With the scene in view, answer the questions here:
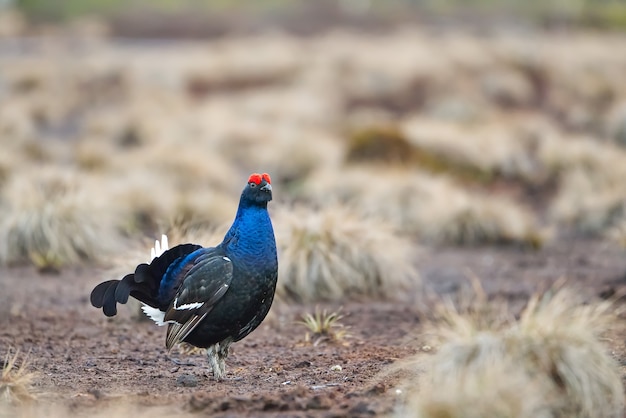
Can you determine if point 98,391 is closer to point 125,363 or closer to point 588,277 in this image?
point 125,363

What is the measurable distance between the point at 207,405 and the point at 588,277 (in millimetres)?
6189

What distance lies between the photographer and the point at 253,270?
5.76m

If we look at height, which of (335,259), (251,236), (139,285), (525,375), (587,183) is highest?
(587,183)

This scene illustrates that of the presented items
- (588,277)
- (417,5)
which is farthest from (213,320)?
(417,5)

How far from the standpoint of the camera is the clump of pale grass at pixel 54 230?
10.7m

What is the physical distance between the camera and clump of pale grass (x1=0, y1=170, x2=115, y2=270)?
10.7m

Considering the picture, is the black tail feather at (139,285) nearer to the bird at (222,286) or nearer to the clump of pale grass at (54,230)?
the bird at (222,286)

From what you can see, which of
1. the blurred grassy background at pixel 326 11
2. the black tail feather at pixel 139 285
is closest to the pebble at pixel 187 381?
the black tail feather at pixel 139 285

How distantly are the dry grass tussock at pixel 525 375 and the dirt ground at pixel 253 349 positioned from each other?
437mm

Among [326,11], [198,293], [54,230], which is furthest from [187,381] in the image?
[326,11]

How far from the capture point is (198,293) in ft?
18.9

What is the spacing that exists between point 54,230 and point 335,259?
335 cm

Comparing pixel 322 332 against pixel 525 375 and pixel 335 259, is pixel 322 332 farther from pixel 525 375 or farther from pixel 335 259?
pixel 525 375

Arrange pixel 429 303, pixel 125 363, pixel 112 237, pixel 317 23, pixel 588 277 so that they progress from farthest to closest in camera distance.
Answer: pixel 317 23 < pixel 112 237 < pixel 588 277 < pixel 429 303 < pixel 125 363
